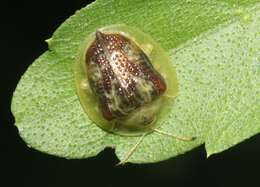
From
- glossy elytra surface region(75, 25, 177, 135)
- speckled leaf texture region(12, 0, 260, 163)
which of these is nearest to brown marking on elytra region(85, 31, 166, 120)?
glossy elytra surface region(75, 25, 177, 135)

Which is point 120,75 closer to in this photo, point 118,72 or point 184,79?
point 118,72

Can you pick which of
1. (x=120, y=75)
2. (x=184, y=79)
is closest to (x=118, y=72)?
(x=120, y=75)

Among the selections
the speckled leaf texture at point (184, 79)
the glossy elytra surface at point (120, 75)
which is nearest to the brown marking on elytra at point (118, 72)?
the glossy elytra surface at point (120, 75)

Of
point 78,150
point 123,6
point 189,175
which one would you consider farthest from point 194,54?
point 189,175

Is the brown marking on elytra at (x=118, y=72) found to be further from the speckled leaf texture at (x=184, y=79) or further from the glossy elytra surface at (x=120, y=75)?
the speckled leaf texture at (x=184, y=79)

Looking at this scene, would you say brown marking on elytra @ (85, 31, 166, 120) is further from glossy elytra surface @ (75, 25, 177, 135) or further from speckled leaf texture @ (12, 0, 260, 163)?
speckled leaf texture @ (12, 0, 260, 163)
